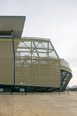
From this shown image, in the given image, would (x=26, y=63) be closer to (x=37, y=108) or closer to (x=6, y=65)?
(x=6, y=65)

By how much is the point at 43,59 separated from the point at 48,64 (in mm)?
1848

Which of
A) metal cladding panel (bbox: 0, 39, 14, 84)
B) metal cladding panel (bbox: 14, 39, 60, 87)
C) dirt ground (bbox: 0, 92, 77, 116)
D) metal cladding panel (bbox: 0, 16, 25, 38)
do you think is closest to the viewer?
dirt ground (bbox: 0, 92, 77, 116)

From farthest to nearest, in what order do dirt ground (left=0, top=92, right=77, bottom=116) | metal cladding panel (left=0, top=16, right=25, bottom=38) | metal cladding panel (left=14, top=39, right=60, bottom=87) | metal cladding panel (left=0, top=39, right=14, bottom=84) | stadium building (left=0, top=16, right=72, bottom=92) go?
metal cladding panel (left=0, top=16, right=25, bottom=38) < metal cladding panel (left=14, top=39, right=60, bottom=87) < stadium building (left=0, top=16, right=72, bottom=92) < metal cladding panel (left=0, top=39, right=14, bottom=84) < dirt ground (left=0, top=92, right=77, bottom=116)

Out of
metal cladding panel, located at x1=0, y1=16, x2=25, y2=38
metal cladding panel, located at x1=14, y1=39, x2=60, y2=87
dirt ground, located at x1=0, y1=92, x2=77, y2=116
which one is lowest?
dirt ground, located at x1=0, y1=92, x2=77, y2=116

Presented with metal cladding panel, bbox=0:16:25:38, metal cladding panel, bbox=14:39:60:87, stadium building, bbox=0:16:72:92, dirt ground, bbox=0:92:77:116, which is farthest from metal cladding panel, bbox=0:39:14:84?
dirt ground, bbox=0:92:77:116

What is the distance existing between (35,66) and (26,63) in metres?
2.43

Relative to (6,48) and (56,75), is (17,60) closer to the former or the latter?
(6,48)

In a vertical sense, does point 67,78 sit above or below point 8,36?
below

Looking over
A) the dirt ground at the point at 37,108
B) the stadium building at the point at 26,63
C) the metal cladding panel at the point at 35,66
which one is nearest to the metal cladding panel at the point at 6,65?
the stadium building at the point at 26,63

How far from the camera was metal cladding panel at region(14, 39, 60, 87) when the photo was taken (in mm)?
49125

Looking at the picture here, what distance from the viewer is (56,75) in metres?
50.8

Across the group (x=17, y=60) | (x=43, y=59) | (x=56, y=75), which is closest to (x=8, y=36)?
(x=17, y=60)

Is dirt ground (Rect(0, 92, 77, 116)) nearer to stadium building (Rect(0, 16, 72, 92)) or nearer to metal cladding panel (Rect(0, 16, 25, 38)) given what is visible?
stadium building (Rect(0, 16, 72, 92))

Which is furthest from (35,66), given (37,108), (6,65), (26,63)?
(37,108)
